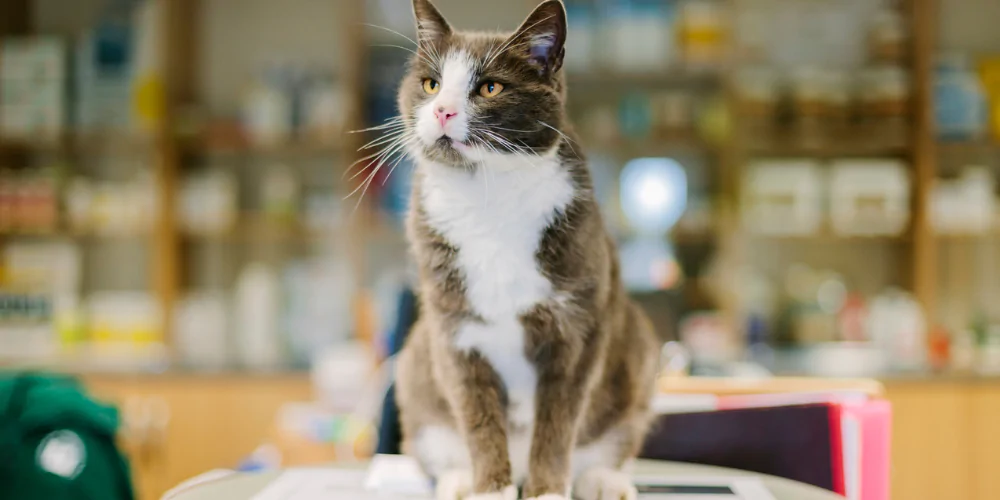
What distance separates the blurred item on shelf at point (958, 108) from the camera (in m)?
2.94

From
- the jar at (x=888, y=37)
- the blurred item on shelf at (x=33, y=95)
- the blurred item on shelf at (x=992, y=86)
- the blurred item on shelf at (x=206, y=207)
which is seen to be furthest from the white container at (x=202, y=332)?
the blurred item on shelf at (x=992, y=86)

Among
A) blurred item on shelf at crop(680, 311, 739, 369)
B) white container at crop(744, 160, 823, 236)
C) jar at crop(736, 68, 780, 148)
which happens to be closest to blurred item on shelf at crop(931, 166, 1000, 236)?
white container at crop(744, 160, 823, 236)

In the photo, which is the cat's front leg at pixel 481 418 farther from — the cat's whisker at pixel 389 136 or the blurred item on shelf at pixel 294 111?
the blurred item on shelf at pixel 294 111

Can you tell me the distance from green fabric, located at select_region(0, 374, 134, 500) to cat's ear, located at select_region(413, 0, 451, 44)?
673 mm

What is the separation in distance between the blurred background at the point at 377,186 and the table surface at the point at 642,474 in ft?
6.09

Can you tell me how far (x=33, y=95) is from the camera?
3.12m

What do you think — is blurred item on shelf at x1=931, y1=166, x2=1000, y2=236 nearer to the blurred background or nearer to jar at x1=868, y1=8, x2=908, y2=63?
the blurred background

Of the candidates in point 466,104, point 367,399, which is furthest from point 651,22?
point 466,104

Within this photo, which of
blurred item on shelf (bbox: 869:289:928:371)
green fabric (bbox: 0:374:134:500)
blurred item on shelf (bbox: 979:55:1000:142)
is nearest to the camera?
green fabric (bbox: 0:374:134:500)

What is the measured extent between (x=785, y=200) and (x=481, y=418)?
2478mm

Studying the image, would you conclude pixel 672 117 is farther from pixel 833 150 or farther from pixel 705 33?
pixel 833 150

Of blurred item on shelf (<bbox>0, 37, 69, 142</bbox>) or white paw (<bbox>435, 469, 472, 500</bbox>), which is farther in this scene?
blurred item on shelf (<bbox>0, 37, 69, 142</bbox>)

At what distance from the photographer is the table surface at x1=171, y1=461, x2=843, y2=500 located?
2.43ft

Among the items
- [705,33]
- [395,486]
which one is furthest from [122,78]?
[395,486]
